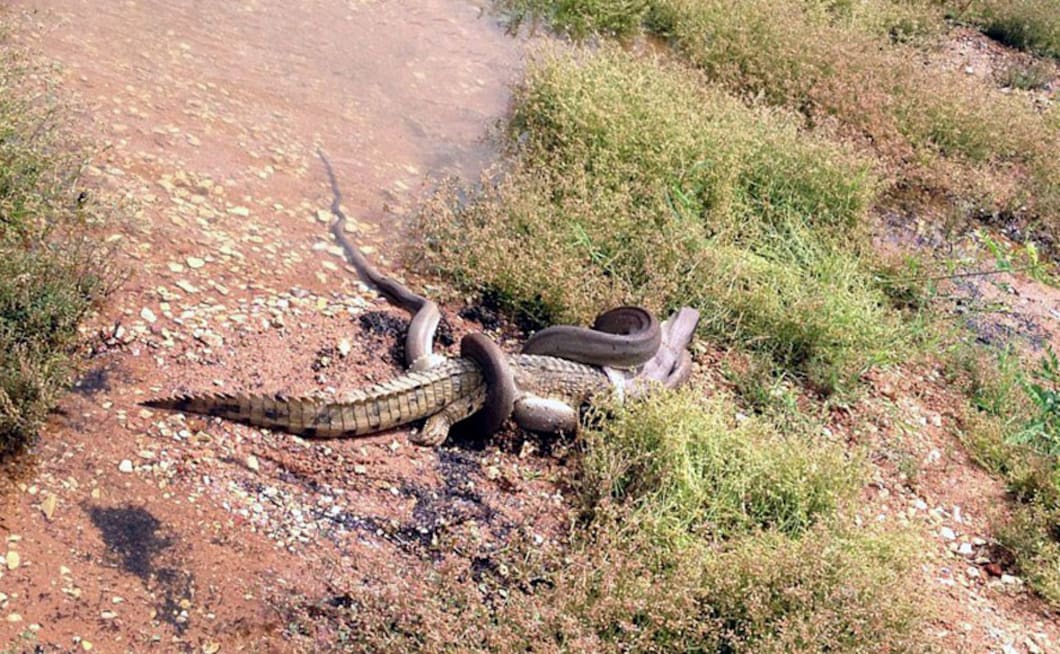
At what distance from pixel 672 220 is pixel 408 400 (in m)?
2.76

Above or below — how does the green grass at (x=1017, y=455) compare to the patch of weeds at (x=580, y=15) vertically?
below

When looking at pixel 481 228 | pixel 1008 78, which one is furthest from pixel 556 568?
pixel 1008 78

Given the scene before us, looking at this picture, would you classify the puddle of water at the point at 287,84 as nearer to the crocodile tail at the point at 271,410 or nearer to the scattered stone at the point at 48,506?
the crocodile tail at the point at 271,410

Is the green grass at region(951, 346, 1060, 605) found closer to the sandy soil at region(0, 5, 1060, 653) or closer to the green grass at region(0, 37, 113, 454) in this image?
the sandy soil at region(0, 5, 1060, 653)

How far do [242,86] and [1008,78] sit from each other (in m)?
8.25

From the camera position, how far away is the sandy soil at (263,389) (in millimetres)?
4242

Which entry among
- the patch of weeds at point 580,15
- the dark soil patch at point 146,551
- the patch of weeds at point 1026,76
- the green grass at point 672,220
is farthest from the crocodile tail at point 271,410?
the patch of weeds at point 1026,76

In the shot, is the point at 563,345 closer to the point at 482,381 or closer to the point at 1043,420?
the point at 482,381

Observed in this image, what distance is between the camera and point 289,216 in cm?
674

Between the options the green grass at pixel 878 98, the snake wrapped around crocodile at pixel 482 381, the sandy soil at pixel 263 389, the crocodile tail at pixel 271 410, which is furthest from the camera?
the green grass at pixel 878 98

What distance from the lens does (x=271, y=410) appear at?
5.07 m

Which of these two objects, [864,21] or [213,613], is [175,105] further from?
[864,21]

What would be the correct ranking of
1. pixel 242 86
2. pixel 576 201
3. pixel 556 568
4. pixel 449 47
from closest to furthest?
pixel 556 568 → pixel 576 201 → pixel 242 86 → pixel 449 47

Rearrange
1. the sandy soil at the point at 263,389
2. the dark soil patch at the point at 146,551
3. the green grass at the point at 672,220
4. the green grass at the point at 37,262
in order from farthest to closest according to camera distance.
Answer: the green grass at the point at 672,220 → the green grass at the point at 37,262 → the sandy soil at the point at 263,389 → the dark soil patch at the point at 146,551
